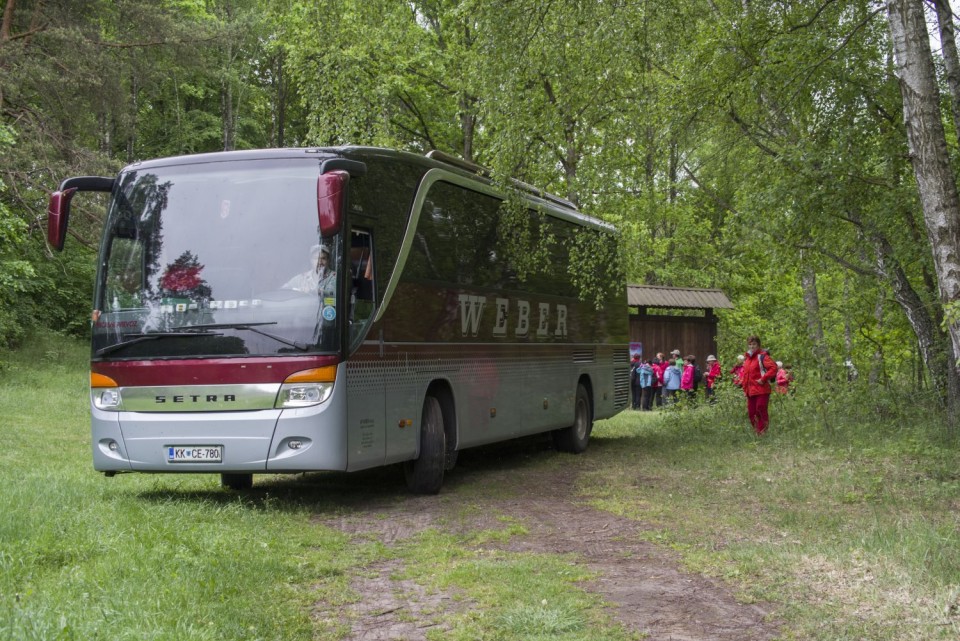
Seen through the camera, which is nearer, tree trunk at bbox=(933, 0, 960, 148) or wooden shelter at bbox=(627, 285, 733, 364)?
tree trunk at bbox=(933, 0, 960, 148)

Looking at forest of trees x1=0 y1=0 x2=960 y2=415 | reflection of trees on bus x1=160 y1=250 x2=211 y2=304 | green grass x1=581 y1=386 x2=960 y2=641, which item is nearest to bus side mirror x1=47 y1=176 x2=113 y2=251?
reflection of trees on bus x1=160 y1=250 x2=211 y2=304

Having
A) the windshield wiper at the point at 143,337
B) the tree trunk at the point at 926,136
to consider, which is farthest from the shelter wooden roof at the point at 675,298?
the windshield wiper at the point at 143,337

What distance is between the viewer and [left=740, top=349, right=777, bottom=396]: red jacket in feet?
58.5

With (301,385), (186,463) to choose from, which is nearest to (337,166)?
(301,385)

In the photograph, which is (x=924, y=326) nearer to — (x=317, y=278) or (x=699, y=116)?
(x=699, y=116)

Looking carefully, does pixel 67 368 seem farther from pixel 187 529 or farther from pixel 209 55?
pixel 187 529

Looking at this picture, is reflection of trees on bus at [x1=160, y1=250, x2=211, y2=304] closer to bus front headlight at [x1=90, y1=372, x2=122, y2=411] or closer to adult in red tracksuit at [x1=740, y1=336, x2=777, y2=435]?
bus front headlight at [x1=90, y1=372, x2=122, y2=411]

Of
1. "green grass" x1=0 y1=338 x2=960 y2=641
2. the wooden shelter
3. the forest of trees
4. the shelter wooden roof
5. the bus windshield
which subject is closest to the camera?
"green grass" x1=0 y1=338 x2=960 y2=641

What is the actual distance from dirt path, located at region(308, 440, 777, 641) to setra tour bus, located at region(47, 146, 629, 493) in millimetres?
824

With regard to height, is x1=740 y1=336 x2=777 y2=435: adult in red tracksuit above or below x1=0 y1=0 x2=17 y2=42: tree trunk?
below

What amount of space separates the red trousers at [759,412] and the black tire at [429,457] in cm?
763

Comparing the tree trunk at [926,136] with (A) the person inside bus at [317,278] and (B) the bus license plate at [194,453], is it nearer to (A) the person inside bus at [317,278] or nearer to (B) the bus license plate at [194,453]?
(A) the person inside bus at [317,278]

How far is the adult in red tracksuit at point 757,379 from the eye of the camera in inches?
704

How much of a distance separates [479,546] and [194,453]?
10.2ft
